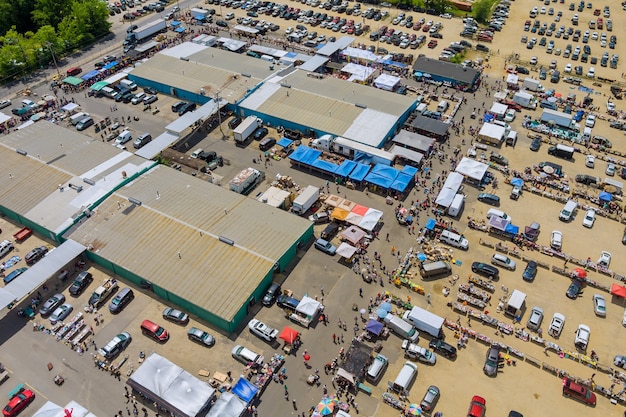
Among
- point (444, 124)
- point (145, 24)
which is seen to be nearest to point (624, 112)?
point (444, 124)

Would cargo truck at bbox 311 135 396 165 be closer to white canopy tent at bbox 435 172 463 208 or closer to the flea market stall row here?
the flea market stall row

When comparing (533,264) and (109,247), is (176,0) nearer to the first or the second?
(109,247)

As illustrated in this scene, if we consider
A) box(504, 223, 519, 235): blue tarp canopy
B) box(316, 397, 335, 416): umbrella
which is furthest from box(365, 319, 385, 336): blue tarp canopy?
box(504, 223, 519, 235): blue tarp canopy

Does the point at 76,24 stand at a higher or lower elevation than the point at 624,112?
higher

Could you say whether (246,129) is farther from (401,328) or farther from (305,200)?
(401,328)

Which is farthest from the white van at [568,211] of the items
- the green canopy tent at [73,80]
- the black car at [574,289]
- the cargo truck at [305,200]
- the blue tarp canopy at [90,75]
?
the green canopy tent at [73,80]

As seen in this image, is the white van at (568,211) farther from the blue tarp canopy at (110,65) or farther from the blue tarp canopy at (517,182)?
the blue tarp canopy at (110,65)

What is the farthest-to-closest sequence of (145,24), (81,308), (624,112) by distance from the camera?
1. (145,24)
2. (624,112)
3. (81,308)
